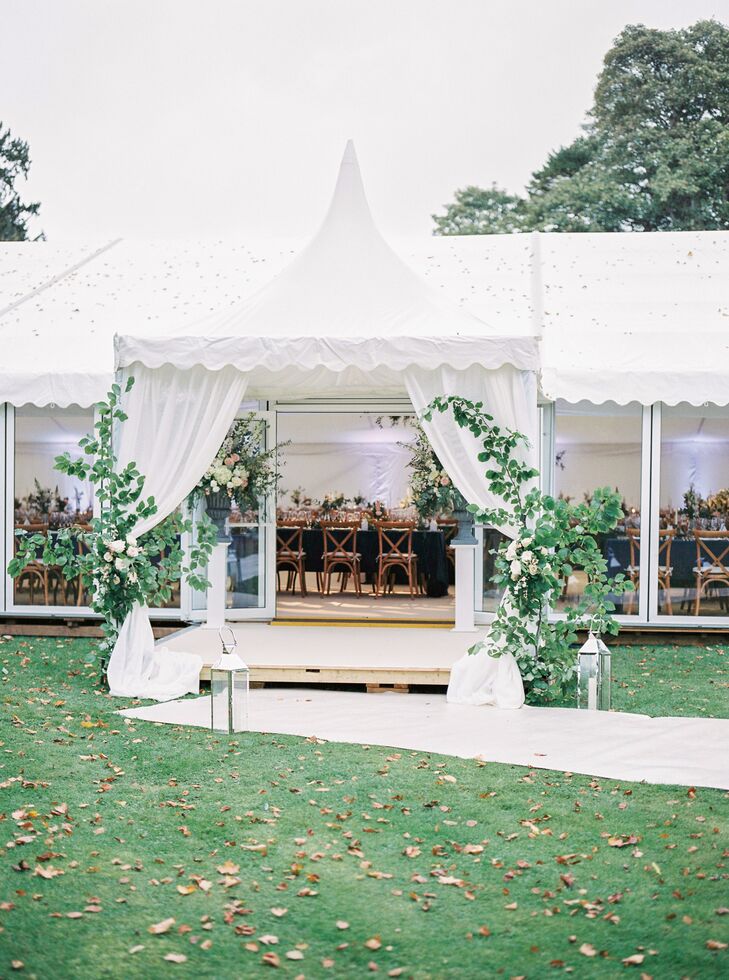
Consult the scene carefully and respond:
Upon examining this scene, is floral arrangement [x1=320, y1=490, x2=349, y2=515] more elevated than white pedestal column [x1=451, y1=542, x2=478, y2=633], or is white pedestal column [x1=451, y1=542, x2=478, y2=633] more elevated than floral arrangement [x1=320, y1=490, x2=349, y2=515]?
floral arrangement [x1=320, y1=490, x2=349, y2=515]

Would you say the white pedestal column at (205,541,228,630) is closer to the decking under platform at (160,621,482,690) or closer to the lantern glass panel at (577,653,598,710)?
the decking under platform at (160,621,482,690)

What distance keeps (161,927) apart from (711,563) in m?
7.85

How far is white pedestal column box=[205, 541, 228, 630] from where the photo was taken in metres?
10.1

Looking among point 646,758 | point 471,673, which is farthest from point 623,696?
point 646,758

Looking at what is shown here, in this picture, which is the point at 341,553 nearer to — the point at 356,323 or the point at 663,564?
the point at 663,564

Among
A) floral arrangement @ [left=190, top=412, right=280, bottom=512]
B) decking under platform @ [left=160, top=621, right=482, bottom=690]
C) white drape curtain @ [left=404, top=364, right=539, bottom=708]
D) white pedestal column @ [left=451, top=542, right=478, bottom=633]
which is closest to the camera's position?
white drape curtain @ [left=404, top=364, right=539, bottom=708]

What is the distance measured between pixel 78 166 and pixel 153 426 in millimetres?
27571

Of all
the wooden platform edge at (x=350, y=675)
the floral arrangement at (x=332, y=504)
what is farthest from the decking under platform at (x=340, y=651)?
the floral arrangement at (x=332, y=504)

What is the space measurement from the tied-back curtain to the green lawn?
233 cm

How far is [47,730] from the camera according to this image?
6.58 meters

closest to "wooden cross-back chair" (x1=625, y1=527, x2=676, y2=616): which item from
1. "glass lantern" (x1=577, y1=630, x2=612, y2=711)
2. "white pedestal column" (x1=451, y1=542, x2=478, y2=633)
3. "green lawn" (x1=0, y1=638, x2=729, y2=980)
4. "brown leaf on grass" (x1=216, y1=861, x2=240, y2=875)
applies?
"white pedestal column" (x1=451, y1=542, x2=478, y2=633)

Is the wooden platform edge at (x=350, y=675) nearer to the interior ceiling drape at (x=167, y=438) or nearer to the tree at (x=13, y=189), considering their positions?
the interior ceiling drape at (x=167, y=438)

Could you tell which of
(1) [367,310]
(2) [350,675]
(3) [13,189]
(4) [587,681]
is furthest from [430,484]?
(3) [13,189]

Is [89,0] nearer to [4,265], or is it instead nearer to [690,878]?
[4,265]
